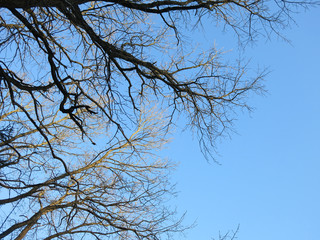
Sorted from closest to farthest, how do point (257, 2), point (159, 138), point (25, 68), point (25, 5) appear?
1. point (25, 5)
2. point (25, 68)
3. point (257, 2)
4. point (159, 138)

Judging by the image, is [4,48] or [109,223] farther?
[109,223]

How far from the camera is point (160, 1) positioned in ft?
12.9

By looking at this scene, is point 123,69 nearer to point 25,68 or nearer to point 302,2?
point 25,68

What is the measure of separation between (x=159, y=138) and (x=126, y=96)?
469 cm

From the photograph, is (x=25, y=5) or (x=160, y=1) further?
(x=160, y=1)

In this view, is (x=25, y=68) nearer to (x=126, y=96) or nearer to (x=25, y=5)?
(x=25, y=5)

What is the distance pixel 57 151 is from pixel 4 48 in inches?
201

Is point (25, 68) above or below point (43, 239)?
above

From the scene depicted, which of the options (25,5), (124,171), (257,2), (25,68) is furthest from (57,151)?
(257,2)

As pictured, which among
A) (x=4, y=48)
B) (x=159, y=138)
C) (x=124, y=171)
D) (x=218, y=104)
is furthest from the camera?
(x=159, y=138)

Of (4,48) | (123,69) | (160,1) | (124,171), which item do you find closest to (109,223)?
(124,171)

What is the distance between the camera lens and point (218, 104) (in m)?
4.78

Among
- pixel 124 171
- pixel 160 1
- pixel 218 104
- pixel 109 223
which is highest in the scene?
pixel 124 171

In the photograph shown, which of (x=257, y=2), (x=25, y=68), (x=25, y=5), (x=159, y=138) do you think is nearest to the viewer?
(x=25, y=5)
